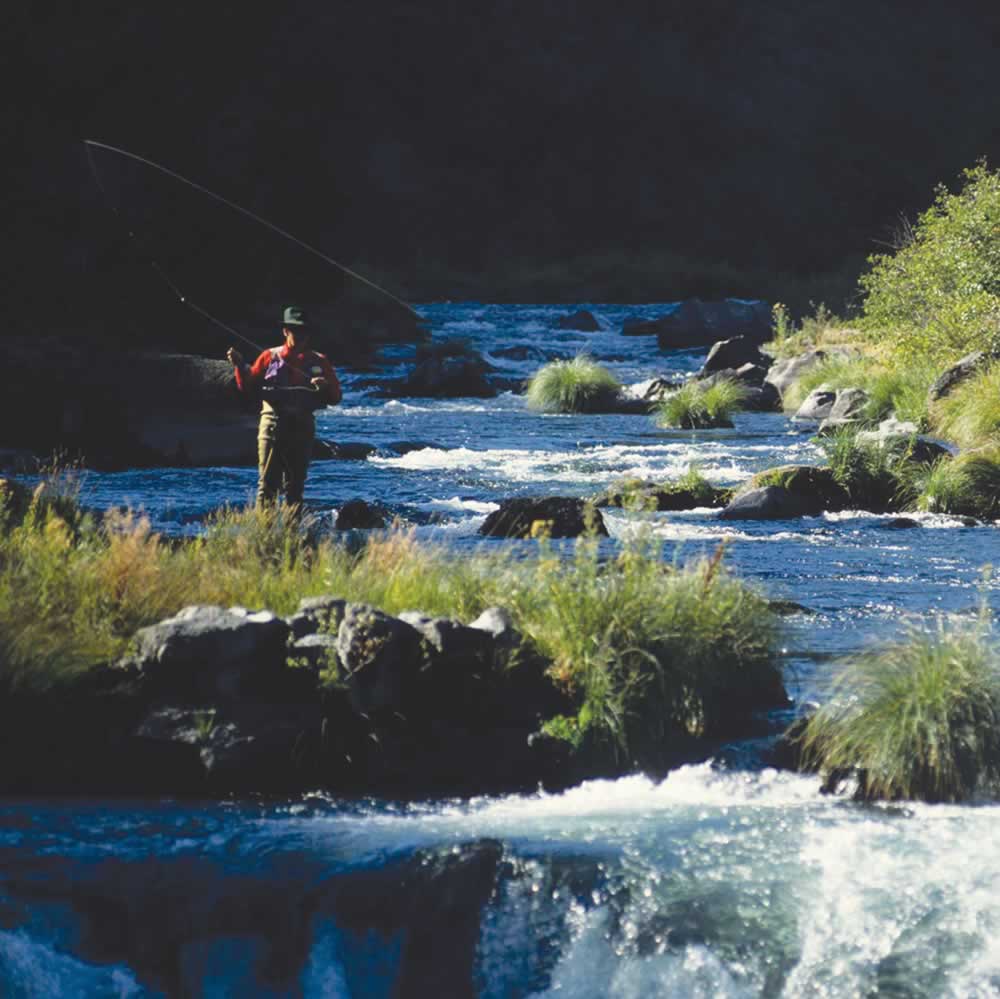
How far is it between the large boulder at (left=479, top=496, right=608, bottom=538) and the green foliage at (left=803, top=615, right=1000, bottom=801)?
6.69 metres

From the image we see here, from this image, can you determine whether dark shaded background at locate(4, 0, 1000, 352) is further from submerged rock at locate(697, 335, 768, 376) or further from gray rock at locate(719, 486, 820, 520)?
gray rock at locate(719, 486, 820, 520)

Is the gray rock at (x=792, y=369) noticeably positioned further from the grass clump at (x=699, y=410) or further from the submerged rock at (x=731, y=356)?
the grass clump at (x=699, y=410)

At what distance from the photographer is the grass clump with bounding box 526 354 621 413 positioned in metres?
Answer: 28.9

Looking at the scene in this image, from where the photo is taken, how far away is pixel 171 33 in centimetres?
4594

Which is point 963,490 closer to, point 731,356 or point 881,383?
point 881,383

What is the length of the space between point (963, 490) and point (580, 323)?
2936 centimetres

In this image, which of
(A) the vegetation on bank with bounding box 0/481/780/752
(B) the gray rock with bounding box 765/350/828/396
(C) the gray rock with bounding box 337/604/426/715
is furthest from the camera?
(B) the gray rock with bounding box 765/350/828/396

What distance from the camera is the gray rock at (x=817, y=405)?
26203 mm

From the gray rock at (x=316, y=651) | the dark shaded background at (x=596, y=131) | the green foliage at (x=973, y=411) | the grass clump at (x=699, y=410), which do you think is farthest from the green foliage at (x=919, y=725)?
the dark shaded background at (x=596, y=131)

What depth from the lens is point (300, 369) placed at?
1302cm

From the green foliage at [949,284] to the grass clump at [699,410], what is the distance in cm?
263

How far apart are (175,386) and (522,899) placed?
15775 millimetres

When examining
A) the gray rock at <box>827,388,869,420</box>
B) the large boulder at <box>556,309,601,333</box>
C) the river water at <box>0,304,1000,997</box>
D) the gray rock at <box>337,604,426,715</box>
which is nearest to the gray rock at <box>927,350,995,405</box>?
the gray rock at <box>827,388,869,420</box>

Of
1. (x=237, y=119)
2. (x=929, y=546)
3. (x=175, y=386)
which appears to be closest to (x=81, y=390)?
(x=175, y=386)
